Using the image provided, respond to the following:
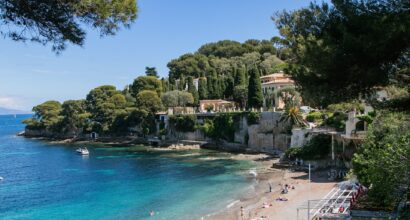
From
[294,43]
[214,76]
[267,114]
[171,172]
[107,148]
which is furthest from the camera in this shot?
[214,76]

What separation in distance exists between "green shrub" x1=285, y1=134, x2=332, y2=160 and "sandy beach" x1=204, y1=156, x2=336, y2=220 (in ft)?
6.91

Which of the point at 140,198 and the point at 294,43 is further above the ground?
the point at 294,43

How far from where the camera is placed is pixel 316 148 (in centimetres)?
3541

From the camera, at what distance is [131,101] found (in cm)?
7731

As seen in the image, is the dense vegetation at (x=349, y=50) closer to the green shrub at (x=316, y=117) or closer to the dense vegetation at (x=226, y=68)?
the green shrub at (x=316, y=117)

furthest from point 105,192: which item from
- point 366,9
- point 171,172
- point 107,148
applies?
point 107,148

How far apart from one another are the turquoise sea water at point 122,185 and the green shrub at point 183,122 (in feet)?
21.1

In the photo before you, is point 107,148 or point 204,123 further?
point 107,148

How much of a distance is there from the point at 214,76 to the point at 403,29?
200 feet

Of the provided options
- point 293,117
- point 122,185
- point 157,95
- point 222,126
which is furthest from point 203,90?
point 122,185

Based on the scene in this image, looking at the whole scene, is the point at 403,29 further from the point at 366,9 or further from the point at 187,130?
the point at 187,130

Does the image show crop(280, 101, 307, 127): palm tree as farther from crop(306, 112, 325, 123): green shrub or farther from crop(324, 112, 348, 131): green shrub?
crop(324, 112, 348, 131): green shrub

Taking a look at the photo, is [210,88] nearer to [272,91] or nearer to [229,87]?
[229,87]

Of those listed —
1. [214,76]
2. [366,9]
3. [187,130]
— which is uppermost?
[214,76]
